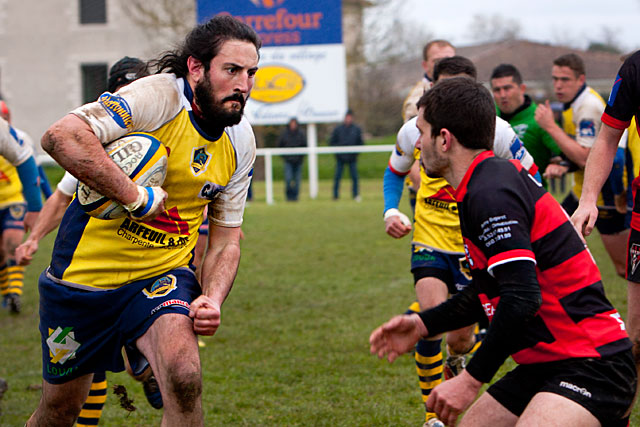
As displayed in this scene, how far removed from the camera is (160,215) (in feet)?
12.5

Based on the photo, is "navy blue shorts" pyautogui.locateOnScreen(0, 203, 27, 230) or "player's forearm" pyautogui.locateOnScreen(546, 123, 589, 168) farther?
"navy blue shorts" pyautogui.locateOnScreen(0, 203, 27, 230)

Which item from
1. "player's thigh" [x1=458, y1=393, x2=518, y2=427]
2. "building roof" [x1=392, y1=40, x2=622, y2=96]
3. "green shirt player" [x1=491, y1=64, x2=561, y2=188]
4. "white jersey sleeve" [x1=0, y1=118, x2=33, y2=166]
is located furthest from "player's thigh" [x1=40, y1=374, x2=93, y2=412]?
"building roof" [x1=392, y1=40, x2=622, y2=96]

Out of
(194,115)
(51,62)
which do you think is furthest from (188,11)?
(194,115)

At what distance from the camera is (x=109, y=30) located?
39844 mm

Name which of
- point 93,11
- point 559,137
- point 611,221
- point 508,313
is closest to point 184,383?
point 508,313

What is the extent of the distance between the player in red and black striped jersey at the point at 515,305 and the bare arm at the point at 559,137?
12.8 feet

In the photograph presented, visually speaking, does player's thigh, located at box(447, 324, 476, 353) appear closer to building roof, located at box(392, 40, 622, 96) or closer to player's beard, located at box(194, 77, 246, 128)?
player's beard, located at box(194, 77, 246, 128)

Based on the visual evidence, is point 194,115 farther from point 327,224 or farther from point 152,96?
point 327,224

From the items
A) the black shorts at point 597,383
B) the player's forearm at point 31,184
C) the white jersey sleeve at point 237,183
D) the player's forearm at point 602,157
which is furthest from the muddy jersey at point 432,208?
the player's forearm at point 31,184

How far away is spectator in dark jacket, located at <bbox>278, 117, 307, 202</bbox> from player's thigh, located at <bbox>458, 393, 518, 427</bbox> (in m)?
18.6

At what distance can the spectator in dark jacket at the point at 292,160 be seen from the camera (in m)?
21.8

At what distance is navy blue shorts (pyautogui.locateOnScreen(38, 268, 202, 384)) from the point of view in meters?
3.69

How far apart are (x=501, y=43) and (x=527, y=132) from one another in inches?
2368

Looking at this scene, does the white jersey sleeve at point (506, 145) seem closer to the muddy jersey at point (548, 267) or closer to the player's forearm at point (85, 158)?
the muddy jersey at point (548, 267)
